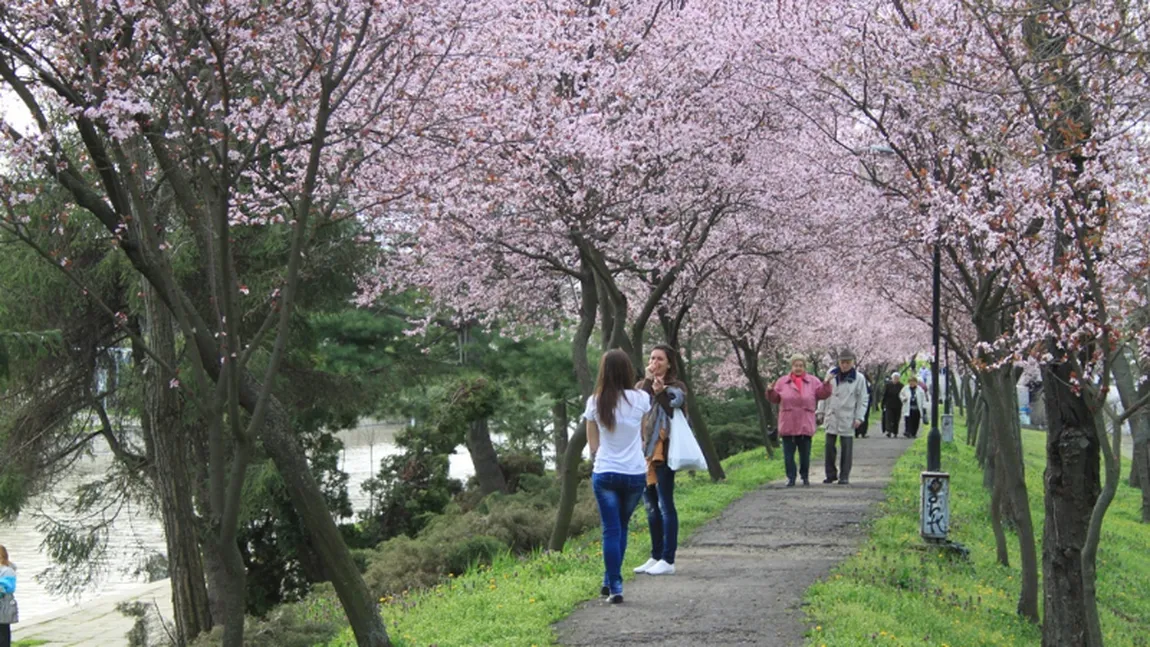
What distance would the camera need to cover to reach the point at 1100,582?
16.6m

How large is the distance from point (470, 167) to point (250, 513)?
9.55m

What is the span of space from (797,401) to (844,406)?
1.04m

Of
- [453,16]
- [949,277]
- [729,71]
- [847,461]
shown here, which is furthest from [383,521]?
[453,16]

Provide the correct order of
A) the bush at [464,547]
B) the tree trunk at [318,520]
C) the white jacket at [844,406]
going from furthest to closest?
the white jacket at [844,406] → the bush at [464,547] → the tree trunk at [318,520]

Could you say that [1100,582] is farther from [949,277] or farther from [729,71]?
[729,71]

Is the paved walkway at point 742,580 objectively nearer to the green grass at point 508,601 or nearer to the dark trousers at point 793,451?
the green grass at point 508,601

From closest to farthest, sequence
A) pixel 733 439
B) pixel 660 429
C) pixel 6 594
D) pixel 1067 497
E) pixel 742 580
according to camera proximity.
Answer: pixel 660 429 < pixel 1067 497 < pixel 742 580 < pixel 6 594 < pixel 733 439

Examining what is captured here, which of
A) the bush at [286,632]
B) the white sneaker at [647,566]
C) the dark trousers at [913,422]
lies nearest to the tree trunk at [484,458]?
the dark trousers at [913,422]

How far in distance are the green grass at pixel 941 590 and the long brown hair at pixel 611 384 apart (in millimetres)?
1836

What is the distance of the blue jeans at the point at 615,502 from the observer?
8.51m

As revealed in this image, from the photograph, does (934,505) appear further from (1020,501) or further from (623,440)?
(623,440)

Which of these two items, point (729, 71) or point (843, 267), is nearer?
point (729, 71)

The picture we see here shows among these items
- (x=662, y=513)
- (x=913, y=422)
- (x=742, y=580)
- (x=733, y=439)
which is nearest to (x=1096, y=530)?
(x=742, y=580)

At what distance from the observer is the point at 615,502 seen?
8.54 metres
